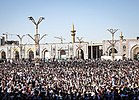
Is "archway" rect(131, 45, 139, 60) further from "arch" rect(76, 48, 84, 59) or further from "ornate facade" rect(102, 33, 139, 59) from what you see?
Result: "arch" rect(76, 48, 84, 59)

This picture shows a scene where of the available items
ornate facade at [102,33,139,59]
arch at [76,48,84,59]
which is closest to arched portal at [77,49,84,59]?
arch at [76,48,84,59]

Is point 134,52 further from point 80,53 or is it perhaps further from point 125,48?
point 80,53

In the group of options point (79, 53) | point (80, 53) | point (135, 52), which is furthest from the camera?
point (80, 53)

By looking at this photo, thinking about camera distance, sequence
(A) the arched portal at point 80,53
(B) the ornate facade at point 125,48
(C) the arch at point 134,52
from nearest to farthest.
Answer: (B) the ornate facade at point 125,48 < (C) the arch at point 134,52 < (A) the arched portal at point 80,53

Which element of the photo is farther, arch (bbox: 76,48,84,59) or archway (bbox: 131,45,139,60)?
arch (bbox: 76,48,84,59)

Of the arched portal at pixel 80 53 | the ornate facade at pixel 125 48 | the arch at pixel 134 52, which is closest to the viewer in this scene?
the ornate facade at pixel 125 48

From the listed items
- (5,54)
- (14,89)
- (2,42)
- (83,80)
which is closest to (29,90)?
(14,89)

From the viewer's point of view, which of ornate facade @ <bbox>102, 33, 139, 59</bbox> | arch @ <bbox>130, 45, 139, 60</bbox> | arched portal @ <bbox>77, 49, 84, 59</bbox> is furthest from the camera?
arched portal @ <bbox>77, 49, 84, 59</bbox>

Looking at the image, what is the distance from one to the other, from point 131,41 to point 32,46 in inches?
866

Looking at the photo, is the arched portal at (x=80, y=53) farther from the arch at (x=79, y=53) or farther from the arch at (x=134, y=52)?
the arch at (x=134, y=52)

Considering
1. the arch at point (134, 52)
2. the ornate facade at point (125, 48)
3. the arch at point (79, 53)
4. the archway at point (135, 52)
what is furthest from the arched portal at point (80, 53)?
the archway at point (135, 52)

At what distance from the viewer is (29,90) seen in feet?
51.9

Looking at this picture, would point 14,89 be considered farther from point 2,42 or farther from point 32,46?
point 2,42

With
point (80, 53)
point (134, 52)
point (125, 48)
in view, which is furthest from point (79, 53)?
point (134, 52)
